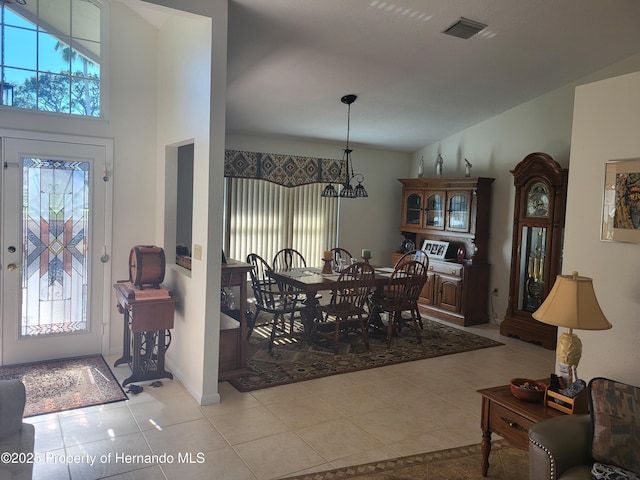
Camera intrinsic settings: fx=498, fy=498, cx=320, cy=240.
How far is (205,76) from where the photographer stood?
11.7 ft

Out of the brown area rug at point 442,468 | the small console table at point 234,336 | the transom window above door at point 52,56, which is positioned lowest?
the brown area rug at point 442,468

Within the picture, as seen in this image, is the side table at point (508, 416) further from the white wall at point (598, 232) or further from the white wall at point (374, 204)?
the white wall at point (374, 204)

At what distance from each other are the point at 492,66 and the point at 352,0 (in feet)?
6.37

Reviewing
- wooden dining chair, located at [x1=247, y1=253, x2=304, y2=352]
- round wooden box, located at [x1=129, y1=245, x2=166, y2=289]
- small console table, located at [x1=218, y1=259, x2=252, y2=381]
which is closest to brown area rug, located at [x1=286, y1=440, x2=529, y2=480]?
small console table, located at [x1=218, y1=259, x2=252, y2=381]

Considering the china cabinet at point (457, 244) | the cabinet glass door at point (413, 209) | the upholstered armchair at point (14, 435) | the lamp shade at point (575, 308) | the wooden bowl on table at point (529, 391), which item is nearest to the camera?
the upholstered armchair at point (14, 435)

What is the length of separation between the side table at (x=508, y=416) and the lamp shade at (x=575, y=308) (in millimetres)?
450

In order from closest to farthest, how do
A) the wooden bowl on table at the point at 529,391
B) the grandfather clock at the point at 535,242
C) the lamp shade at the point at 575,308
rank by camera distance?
the lamp shade at the point at 575,308, the wooden bowl on table at the point at 529,391, the grandfather clock at the point at 535,242

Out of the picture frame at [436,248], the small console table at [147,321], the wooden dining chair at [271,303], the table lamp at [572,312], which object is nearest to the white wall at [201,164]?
the small console table at [147,321]

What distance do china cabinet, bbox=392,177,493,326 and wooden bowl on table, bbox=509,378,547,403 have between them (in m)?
3.67

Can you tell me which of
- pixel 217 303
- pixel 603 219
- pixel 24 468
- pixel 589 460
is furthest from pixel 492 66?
pixel 24 468

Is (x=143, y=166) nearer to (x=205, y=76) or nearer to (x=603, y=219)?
(x=205, y=76)

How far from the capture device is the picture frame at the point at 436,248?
22.3 feet

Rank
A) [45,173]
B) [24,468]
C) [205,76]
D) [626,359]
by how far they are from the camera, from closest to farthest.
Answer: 1. [24,468]
2. [626,359]
3. [205,76]
4. [45,173]

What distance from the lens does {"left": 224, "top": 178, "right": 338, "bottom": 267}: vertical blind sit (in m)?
6.61
